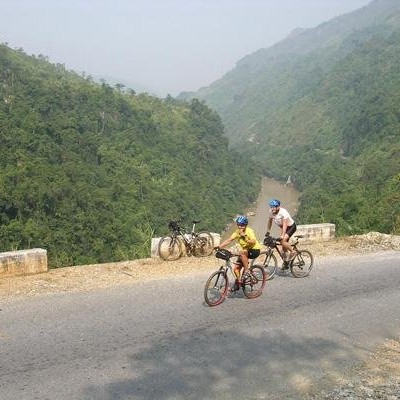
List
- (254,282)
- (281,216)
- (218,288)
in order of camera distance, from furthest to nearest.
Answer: (281,216) < (254,282) < (218,288)

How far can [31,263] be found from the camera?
979 cm

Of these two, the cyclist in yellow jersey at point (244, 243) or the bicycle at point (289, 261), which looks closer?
the cyclist in yellow jersey at point (244, 243)

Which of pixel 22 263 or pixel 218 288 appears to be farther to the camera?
pixel 22 263

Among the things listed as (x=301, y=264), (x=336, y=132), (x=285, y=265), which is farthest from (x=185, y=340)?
(x=336, y=132)

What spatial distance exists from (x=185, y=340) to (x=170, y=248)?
472 cm

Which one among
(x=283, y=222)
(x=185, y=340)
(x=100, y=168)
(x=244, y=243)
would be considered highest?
(x=100, y=168)

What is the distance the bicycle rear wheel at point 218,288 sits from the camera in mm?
8692

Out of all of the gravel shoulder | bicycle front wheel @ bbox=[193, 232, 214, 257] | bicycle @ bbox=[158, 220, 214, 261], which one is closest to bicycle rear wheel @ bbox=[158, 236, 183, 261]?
bicycle @ bbox=[158, 220, 214, 261]

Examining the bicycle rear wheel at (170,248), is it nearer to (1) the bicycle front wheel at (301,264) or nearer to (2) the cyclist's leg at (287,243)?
(2) the cyclist's leg at (287,243)

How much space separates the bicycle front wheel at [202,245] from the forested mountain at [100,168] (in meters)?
1.42

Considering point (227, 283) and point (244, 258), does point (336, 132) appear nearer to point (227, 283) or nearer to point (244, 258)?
point (244, 258)

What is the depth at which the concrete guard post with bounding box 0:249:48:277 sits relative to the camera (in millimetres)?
9508

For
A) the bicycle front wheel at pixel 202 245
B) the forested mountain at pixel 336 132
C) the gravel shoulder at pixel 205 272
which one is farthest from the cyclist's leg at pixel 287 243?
the forested mountain at pixel 336 132

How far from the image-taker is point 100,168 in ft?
188
